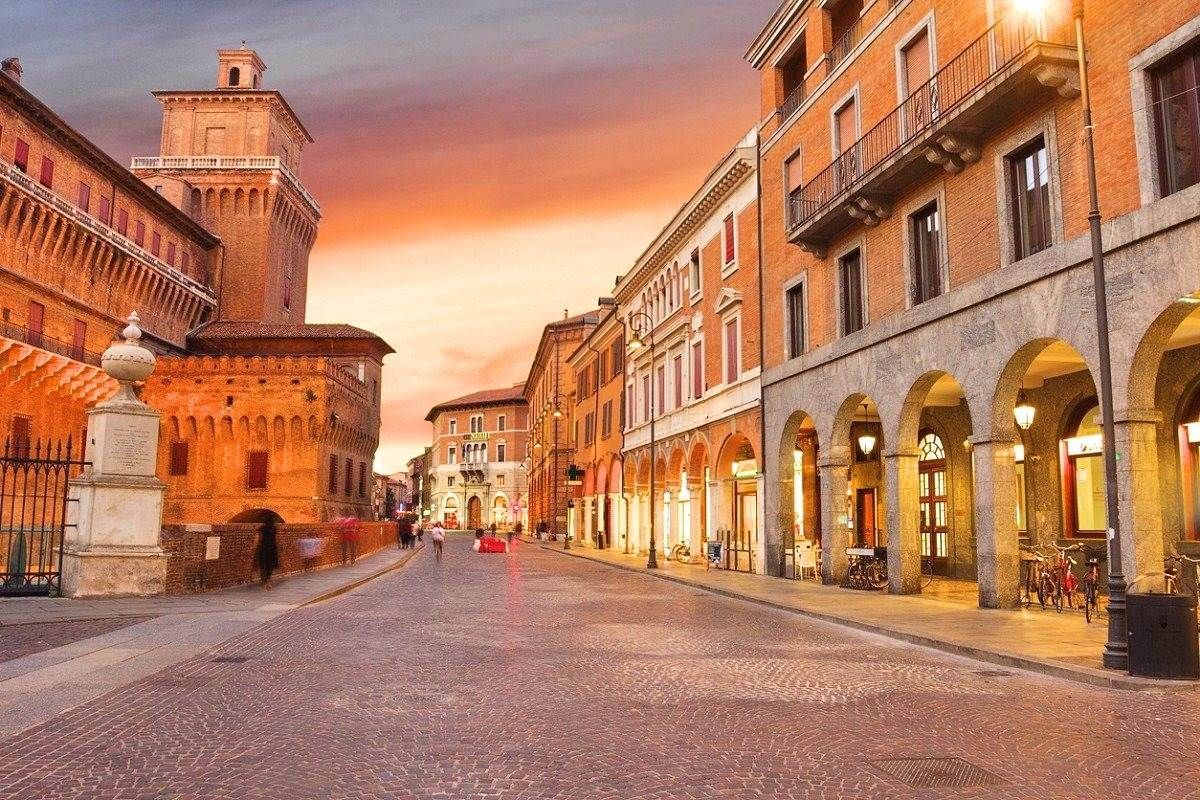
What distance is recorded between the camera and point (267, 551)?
813 inches

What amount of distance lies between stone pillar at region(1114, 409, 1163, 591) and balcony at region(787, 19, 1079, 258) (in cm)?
545

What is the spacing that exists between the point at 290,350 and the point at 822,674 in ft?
193

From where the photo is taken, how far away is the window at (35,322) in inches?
1617

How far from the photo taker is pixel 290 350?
207 feet

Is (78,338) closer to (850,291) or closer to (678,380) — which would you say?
(678,380)

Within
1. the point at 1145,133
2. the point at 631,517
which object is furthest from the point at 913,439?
the point at 631,517

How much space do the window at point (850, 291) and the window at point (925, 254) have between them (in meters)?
2.23

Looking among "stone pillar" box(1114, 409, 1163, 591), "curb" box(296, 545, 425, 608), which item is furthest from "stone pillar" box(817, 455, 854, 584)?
"curb" box(296, 545, 425, 608)

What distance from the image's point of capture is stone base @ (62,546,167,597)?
16281 millimetres

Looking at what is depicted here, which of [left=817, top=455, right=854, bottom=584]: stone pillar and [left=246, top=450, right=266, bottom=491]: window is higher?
[left=246, top=450, right=266, bottom=491]: window

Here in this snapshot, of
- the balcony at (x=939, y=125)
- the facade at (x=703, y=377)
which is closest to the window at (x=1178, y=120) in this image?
the balcony at (x=939, y=125)

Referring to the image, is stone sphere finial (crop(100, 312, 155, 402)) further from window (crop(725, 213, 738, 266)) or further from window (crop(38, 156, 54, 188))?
window (crop(38, 156, 54, 188))

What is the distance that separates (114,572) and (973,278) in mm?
16736

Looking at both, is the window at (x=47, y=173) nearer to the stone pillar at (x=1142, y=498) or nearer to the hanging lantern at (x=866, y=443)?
the hanging lantern at (x=866, y=443)
